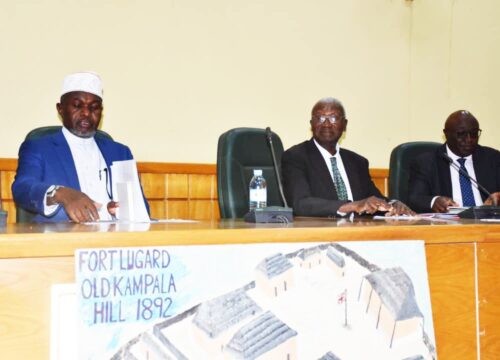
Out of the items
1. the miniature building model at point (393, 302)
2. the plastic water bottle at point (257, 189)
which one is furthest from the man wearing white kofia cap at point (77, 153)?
the miniature building model at point (393, 302)

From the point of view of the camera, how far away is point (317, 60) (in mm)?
4152

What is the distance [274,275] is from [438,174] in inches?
88.9

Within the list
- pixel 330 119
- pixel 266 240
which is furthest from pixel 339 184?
pixel 266 240

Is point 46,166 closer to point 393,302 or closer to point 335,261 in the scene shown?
point 335,261

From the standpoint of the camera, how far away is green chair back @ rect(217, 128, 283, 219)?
113 inches

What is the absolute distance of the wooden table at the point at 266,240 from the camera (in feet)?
4.21

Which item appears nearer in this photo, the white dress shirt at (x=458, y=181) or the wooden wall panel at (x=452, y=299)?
the wooden wall panel at (x=452, y=299)

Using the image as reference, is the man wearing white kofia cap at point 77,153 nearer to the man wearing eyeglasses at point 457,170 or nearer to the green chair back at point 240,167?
the green chair back at point 240,167

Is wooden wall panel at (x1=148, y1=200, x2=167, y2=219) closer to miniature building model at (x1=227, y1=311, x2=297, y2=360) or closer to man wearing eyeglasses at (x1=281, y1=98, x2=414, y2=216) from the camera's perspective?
man wearing eyeglasses at (x1=281, y1=98, x2=414, y2=216)

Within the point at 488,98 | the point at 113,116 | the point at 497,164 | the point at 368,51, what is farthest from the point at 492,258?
the point at 488,98

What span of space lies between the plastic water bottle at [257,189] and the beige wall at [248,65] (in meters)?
0.92

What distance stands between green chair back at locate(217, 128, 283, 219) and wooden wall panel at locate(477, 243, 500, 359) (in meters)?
1.29

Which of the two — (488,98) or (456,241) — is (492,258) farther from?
(488,98)

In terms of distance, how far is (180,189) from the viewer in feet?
12.5
